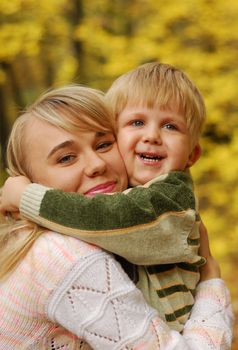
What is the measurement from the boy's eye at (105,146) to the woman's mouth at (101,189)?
11cm

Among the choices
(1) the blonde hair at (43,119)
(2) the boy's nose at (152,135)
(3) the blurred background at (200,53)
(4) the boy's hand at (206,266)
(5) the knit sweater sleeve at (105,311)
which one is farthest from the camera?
(3) the blurred background at (200,53)

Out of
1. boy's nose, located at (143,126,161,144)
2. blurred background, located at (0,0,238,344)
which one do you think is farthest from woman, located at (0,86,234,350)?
blurred background, located at (0,0,238,344)

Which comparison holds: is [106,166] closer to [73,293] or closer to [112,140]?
[112,140]

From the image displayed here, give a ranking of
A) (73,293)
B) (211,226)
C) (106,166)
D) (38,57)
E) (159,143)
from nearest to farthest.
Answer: (73,293), (106,166), (159,143), (211,226), (38,57)

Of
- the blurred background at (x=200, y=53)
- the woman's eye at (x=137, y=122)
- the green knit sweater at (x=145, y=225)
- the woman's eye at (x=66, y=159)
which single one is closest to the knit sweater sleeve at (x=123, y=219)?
the green knit sweater at (x=145, y=225)

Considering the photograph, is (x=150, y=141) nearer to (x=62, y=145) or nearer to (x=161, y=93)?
(x=161, y=93)

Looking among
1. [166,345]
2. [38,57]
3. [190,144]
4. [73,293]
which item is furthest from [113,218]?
[38,57]

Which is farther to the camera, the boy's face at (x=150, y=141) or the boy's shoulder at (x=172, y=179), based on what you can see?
the boy's face at (x=150, y=141)

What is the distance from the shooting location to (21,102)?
596 centimetres

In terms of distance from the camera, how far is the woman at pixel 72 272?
143 centimetres

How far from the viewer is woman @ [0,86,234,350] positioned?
1428 mm

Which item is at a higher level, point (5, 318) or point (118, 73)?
point (5, 318)

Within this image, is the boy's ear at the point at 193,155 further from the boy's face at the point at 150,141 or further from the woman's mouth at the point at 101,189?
the woman's mouth at the point at 101,189

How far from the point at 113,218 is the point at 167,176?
32 cm
